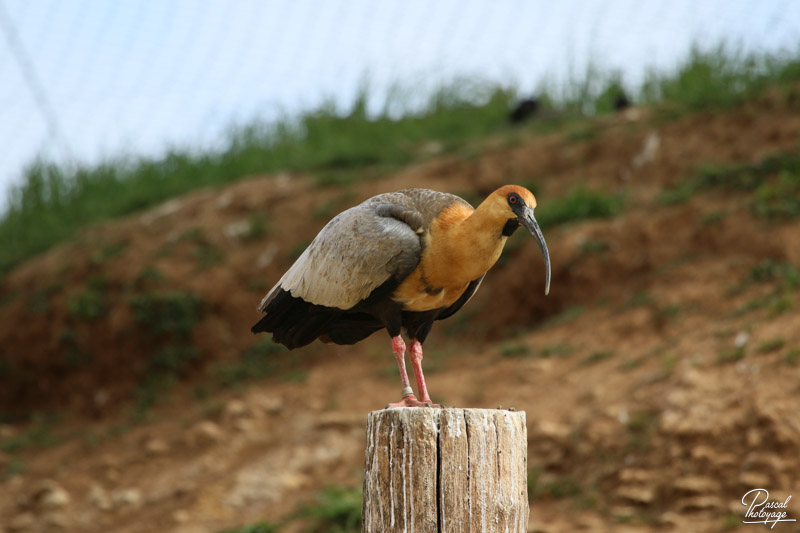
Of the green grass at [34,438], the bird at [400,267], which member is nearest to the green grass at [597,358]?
the bird at [400,267]

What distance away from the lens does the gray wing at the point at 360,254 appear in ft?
11.9

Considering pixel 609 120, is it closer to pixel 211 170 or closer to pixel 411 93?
pixel 411 93

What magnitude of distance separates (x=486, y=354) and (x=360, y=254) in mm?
4854

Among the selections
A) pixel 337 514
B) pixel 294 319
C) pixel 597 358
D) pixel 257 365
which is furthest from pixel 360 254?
pixel 257 365

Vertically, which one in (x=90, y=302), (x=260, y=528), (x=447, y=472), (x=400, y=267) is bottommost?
(x=260, y=528)

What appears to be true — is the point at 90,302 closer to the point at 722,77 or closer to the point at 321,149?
the point at 321,149

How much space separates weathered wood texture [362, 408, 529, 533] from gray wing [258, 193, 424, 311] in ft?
2.60

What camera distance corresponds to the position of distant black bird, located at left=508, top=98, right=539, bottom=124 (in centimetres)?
1194

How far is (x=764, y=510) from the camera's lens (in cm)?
515

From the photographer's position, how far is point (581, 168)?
397 inches

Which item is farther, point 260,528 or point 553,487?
point 260,528

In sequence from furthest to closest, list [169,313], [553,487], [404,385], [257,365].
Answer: [169,313]
[257,365]
[553,487]
[404,385]

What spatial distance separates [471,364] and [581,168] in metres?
3.16

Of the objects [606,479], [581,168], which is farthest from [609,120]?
[606,479]
